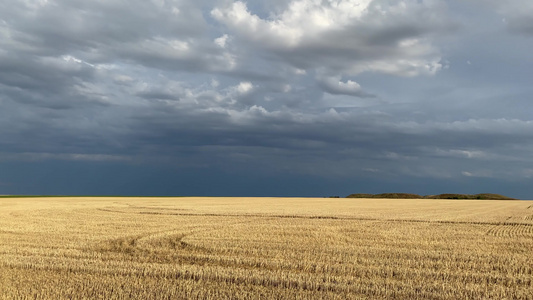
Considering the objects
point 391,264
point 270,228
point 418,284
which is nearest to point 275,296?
point 418,284

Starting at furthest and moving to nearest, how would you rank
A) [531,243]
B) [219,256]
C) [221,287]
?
[531,243]
[219,256]
[221,287]

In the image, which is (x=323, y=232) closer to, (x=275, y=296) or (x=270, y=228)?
(x=270, y=228)

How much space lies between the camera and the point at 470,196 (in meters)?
139

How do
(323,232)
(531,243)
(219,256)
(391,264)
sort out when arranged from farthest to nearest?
(323,232) < (531,243) < (219,256) < (391,264)

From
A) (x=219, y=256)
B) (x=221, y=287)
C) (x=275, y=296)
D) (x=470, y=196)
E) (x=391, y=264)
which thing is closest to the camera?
(x=275, y=296)

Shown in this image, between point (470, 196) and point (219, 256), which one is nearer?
point (219, 256)

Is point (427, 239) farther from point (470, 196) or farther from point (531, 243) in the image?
point (470, 196)

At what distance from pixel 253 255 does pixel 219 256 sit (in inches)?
41.6

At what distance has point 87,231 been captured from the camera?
20531mm

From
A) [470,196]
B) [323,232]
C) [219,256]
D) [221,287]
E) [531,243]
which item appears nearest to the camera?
[221,287]

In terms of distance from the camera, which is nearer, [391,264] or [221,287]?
[221,287]

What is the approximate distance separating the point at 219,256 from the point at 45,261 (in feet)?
15.9

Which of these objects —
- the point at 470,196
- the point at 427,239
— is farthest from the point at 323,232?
the point at 470,196

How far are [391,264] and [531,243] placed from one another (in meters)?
8.05
